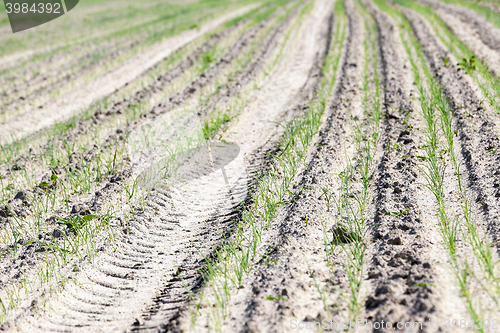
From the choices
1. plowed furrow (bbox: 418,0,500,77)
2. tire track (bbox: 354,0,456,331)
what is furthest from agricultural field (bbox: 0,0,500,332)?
plowed furrow (bbox: 418,0,500,77)

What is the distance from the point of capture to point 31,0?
2125 cm

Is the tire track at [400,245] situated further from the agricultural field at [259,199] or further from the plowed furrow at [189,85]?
the plowed furrow at [189,85]

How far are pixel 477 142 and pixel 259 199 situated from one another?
2.33m

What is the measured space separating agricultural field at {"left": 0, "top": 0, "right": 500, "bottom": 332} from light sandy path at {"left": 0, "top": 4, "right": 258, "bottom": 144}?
7 centimetres

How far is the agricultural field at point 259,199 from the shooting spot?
2.36 metres

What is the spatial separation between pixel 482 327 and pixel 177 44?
1102cm

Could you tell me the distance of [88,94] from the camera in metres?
7.62

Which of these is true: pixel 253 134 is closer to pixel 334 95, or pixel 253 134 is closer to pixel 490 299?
pixel 334 95

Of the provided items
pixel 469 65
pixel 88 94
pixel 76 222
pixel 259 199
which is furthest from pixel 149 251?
pixel 469 65

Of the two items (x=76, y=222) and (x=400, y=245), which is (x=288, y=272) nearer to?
(x=400, y=245)

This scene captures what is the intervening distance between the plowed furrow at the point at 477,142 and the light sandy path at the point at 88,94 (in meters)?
5.28

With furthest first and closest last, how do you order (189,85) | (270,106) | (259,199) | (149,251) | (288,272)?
(189,85) → (270,106) → (259,199) → (149,251) → (288,272)

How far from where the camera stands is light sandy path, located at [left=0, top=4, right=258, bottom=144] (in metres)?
6.14

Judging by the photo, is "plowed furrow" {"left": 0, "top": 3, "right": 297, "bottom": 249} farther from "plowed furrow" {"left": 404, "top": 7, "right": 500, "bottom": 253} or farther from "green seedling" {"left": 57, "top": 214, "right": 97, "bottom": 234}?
"plowed furrow" {"left": 404, "top": 7, "right": 500, "bottom": 253}
